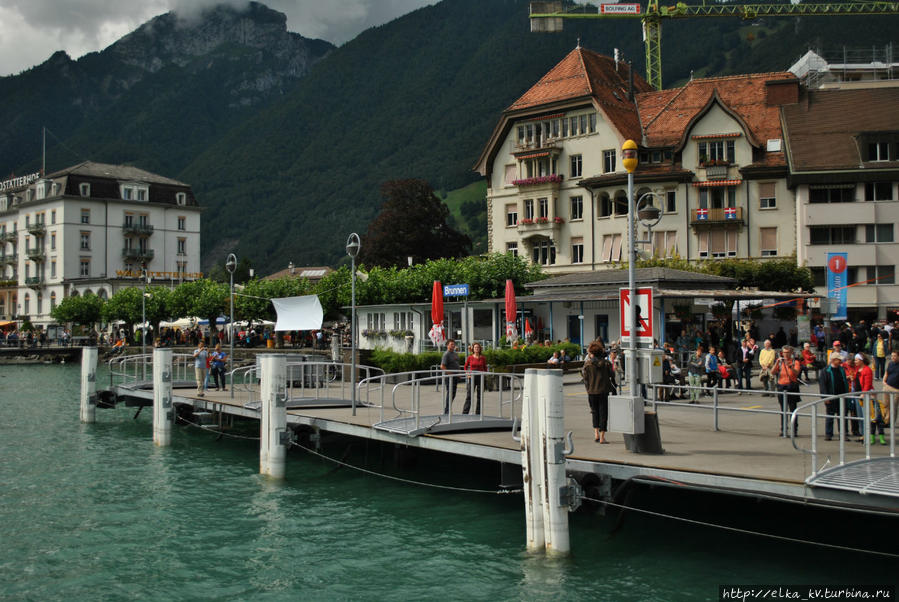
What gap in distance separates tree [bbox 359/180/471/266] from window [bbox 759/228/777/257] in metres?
37.9

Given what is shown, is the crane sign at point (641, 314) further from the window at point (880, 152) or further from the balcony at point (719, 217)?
the window at point (880, 152)

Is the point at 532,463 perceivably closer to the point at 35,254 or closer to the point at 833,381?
the point at 833,381

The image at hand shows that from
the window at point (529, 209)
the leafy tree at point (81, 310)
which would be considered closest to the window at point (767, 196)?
the window at point (529, 209)

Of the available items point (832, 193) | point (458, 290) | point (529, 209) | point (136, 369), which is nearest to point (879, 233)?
point (832, 193)

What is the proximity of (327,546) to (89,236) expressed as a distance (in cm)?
9728

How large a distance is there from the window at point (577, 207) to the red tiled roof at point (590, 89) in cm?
578

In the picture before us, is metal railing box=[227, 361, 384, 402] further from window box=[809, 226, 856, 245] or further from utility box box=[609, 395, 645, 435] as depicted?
window box=[809, 226, 856, 245]

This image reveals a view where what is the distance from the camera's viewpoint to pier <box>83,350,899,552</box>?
39.3ft

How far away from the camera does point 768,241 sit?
2308 inches

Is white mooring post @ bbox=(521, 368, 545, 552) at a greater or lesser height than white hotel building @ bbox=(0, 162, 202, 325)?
lesser

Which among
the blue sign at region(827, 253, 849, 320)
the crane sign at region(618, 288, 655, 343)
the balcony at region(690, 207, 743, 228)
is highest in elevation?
the balcony at region(690, 207, 743, 228)

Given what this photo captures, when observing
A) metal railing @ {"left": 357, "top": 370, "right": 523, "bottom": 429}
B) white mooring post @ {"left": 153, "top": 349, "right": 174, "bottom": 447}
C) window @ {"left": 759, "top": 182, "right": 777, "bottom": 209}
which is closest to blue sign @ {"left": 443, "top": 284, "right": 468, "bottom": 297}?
metal railing @ {"left": 357, "top": 370, "right": 523, "bottom": 429}

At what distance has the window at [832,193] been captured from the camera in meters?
55.5

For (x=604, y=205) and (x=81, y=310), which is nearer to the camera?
(x=604, y=205)
